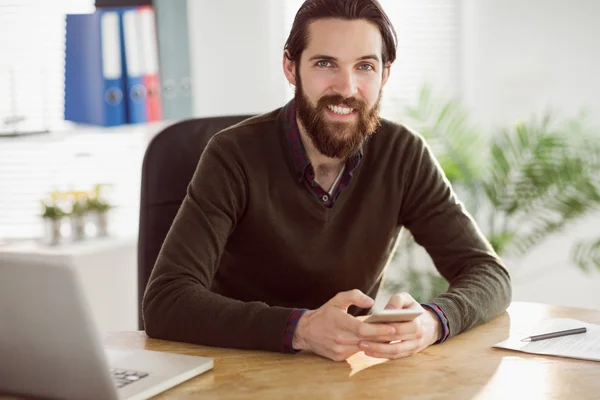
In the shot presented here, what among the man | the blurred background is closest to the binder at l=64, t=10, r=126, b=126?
the blurred background

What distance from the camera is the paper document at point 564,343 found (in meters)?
1.48

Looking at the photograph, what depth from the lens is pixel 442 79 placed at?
3998mm

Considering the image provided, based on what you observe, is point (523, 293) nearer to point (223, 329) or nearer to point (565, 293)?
point (565, 293)

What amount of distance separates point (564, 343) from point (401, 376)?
34 cm

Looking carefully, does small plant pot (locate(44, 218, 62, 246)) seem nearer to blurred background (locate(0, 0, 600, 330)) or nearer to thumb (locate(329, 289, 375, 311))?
blurred background (locate(0, 0, 600, 330))

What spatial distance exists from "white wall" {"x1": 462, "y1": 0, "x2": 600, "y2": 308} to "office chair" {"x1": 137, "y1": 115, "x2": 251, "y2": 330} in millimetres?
2125

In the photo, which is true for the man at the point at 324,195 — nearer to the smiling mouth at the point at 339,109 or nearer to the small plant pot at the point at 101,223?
the smiling mouth at the point at 339,109

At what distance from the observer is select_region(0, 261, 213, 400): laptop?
1.03 metres

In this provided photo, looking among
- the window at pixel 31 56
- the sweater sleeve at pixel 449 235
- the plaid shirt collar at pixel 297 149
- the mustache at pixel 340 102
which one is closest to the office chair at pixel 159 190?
Answer: the plaid shirt collar at pixel 297 149

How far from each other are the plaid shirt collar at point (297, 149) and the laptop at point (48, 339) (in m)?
0.93

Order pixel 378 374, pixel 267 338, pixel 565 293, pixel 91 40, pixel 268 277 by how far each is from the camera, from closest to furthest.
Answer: pixel 378 374 → pixel 267 338 → pixel 268 277 → pixel 91 40 → pixel 565 293

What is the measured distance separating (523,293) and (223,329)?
2.60 metres

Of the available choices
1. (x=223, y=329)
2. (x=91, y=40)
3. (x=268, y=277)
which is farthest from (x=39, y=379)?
(x=91, y=40)

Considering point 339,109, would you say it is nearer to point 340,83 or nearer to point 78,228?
point 340,83
